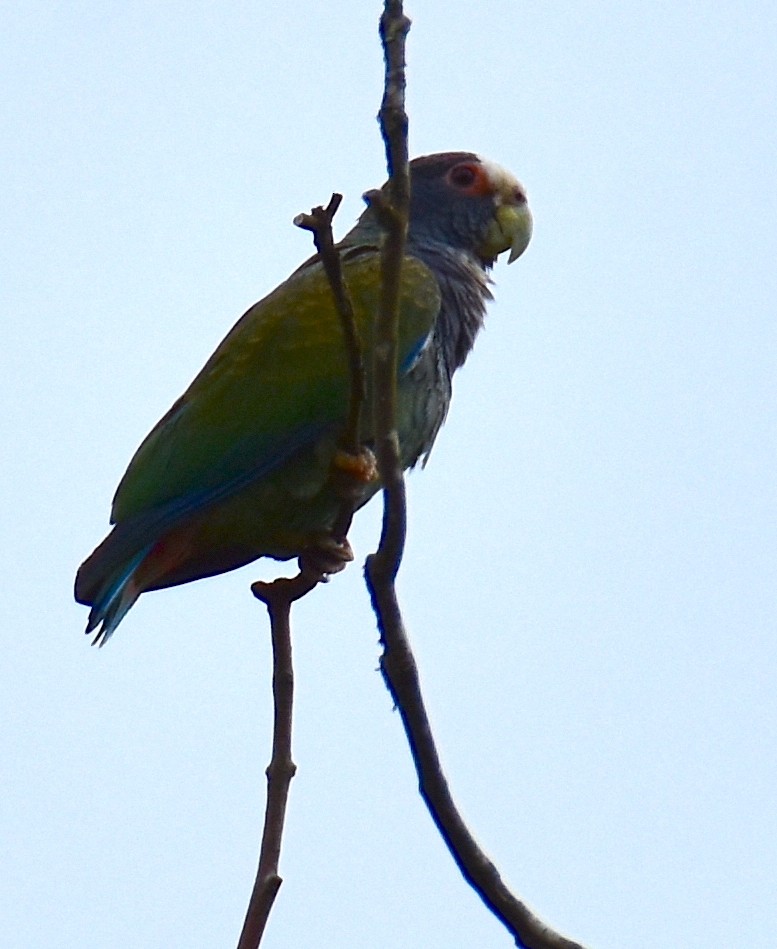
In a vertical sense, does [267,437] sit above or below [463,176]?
below

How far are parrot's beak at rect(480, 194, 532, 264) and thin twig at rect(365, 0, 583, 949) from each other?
2.65 m

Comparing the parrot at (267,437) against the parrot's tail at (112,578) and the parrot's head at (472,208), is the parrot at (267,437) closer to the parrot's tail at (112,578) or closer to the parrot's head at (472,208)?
the parrot's tail at (112,578)

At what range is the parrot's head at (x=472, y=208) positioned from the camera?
5066 millimetres

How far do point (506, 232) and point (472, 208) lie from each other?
0.15 meters

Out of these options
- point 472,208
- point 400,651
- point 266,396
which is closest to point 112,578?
point 266,396

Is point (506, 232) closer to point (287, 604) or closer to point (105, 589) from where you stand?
point (105, 589)

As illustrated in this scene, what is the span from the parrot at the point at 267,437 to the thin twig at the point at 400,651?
1.22 metres

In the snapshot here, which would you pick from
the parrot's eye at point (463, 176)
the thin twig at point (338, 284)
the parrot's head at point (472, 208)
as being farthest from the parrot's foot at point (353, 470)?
the parrot's eye at point (463, 176)

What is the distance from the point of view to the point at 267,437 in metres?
4.20

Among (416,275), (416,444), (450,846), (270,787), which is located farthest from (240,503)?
(450,846)

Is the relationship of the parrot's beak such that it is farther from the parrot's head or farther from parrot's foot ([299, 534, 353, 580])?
parrot's foot ([299, 534, 353, 580])

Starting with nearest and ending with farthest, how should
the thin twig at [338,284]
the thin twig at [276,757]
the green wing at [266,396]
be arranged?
the thin twig at [338,284], the thin twig at [276,757], the green wing at [266,396]

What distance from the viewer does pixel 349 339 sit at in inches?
105

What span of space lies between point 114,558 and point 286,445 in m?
0.61
